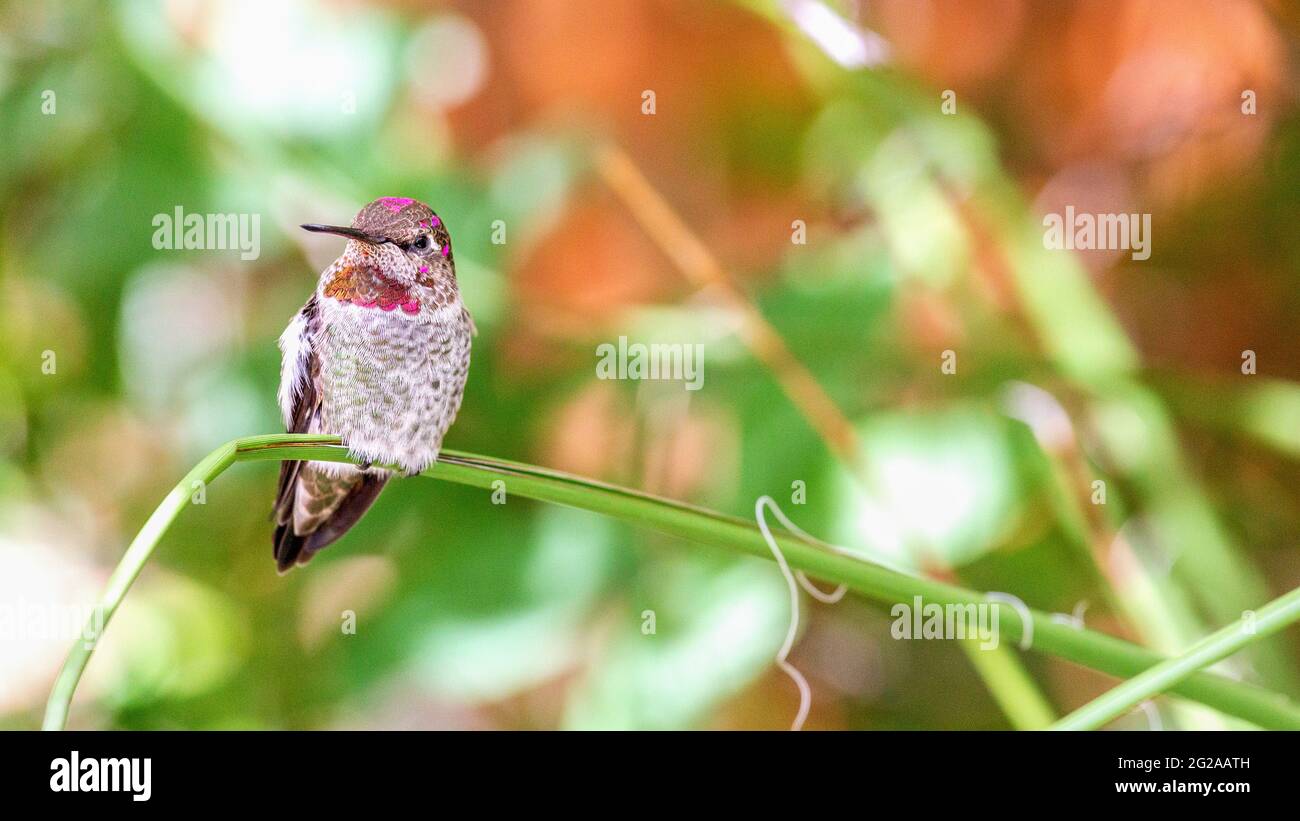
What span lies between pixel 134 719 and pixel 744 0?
1.16 m

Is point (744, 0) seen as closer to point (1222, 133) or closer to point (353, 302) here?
point (353, 302)

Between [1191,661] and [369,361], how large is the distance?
0.57 meters

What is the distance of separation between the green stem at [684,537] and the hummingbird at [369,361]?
0.18 feet

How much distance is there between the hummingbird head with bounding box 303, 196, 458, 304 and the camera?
2.46 feet

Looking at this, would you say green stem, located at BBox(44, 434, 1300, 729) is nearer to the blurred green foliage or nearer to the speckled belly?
the speckled belly

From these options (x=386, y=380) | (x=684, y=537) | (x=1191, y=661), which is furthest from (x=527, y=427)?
(x=1191, y=661)

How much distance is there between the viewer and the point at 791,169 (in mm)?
1753

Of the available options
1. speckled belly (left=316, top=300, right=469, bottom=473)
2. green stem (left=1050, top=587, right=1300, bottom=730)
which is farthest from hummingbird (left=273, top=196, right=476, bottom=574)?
green stem (left=1050, top=587, right=1300, bottom=730)

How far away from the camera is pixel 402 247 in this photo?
0.76m

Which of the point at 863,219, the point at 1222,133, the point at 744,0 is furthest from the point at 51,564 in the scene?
the point at 1222,133

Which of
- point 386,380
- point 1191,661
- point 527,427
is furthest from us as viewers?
point 527,427

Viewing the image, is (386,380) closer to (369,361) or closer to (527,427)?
(369,361)

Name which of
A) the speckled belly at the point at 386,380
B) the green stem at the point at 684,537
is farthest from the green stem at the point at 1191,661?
the speckled belly at the point at 386,380

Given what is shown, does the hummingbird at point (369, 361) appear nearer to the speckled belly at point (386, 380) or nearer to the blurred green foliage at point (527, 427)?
the speckled belly at point (386, 380)
